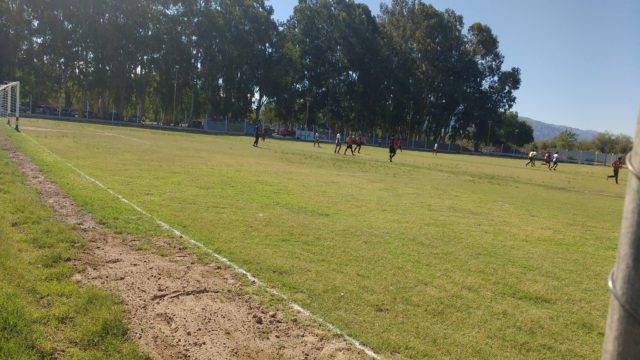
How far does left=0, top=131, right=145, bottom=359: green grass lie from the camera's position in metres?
3.70

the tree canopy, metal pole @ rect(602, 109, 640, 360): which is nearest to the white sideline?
metal pole @ rect(602, 109, 640, 360)

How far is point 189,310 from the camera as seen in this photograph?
4.72 m

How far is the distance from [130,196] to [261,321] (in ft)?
22.6

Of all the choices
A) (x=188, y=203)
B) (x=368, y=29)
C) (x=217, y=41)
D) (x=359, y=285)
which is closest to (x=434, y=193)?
(x=188, y=203)

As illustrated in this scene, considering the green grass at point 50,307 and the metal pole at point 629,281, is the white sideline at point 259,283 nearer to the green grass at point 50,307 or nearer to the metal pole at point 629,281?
the green grass at point 50,307

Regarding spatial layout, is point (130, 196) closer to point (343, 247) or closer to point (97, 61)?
point (343, 247)

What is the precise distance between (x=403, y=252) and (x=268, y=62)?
7125 cm

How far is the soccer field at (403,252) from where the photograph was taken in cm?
468

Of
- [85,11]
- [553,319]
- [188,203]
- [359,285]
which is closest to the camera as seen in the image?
[553,319]

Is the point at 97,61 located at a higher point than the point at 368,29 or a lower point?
lower

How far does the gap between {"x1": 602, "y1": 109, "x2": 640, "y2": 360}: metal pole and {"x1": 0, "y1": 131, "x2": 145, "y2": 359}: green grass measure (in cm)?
333

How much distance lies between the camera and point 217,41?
7062 cm

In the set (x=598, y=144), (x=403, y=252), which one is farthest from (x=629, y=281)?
(x=598, y=144)

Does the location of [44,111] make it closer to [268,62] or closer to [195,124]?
[195,124]
